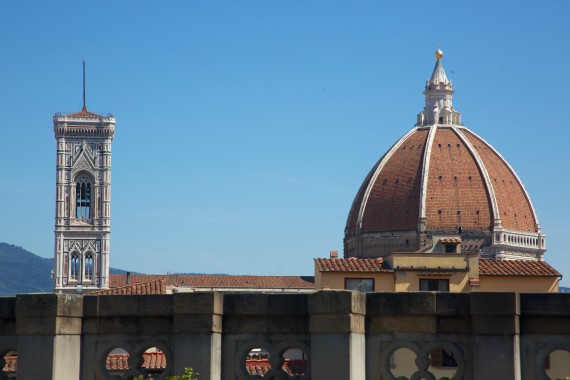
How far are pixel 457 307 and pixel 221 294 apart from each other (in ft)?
5.46

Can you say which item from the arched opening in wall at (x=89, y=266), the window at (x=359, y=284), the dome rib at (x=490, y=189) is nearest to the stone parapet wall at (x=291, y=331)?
the window at (x=359, y=284)

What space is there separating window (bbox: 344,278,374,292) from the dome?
2942 inches

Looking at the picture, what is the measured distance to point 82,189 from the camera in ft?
405

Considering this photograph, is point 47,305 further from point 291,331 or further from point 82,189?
point 82,189

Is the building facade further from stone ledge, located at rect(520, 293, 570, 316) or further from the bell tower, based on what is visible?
stone ledge, located at rect(520, 293, 570, 316)

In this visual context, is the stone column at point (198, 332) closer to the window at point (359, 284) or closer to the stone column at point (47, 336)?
the stone column at point (47, 336)

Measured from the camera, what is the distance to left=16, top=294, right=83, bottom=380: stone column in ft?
31.6

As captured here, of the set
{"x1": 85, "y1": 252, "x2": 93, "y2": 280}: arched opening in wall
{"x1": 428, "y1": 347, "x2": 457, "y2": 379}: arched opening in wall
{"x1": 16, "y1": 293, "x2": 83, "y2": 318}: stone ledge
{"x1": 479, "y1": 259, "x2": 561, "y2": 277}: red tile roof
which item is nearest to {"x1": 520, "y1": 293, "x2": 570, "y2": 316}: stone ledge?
{"x1": 16, "y1": 293, "x2": 83, "y2": 318}: stone ledge

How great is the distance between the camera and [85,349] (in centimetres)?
984

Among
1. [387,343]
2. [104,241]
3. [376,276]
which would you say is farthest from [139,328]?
[104,241]

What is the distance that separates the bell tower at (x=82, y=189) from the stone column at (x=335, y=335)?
11254 cm

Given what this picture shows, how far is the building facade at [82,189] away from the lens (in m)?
122

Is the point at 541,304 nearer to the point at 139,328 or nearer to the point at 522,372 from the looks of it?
the point at 522,372

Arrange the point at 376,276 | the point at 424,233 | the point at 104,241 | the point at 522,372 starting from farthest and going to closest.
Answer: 1. the point at 104,241
2. the point at 424,233
3. the point at 376,276
4. the point at 522,372
